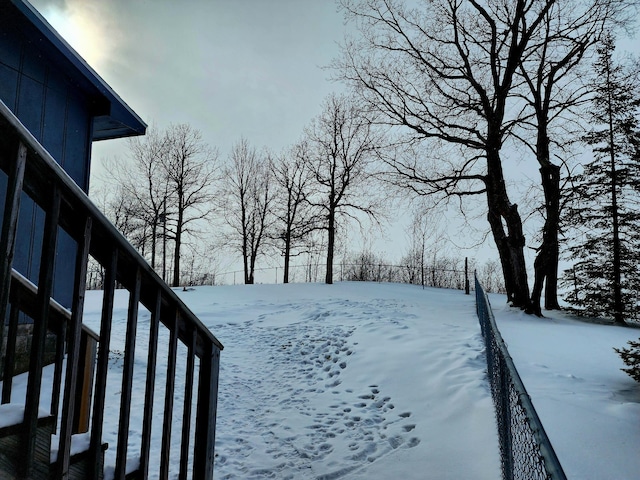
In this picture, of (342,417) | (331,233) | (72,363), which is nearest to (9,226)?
(72,363)

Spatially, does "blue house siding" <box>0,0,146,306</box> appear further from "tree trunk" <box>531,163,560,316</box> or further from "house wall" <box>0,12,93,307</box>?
"tree trunk" <box>531,163,560,316</box>

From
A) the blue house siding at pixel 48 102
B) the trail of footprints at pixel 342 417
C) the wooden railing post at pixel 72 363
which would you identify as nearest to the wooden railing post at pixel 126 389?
the wooden railing post at pixel 72 363

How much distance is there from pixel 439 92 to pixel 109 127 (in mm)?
11179

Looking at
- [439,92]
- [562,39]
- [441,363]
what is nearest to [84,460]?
[441,363]

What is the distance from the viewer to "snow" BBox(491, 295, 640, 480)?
3314mm

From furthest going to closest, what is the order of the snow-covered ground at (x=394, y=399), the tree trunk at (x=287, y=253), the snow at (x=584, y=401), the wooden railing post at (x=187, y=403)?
the tree trunk at (x=287, y=253), the snow-covered ground at (x=394, y=399), the snow at (x=584, y=401), the wooden railing post at (x=187, y=403)

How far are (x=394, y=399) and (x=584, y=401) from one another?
227cm

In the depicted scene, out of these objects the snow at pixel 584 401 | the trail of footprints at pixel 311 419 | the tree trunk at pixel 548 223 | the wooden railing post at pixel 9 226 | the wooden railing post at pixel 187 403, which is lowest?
the trail of footprints at pixel 311 419

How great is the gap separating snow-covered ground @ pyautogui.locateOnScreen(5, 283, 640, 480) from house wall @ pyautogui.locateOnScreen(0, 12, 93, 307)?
6.19 ft

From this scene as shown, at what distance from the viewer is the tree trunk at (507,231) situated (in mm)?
13172

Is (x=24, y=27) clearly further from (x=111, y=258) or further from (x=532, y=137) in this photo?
(x=532, y=137)

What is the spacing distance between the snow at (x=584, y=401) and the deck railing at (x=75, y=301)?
10.0 feet

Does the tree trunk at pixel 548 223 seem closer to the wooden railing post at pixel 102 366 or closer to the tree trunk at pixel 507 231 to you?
the tree trunk at pixel 507 231

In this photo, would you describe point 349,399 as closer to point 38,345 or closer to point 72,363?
point 72,363
